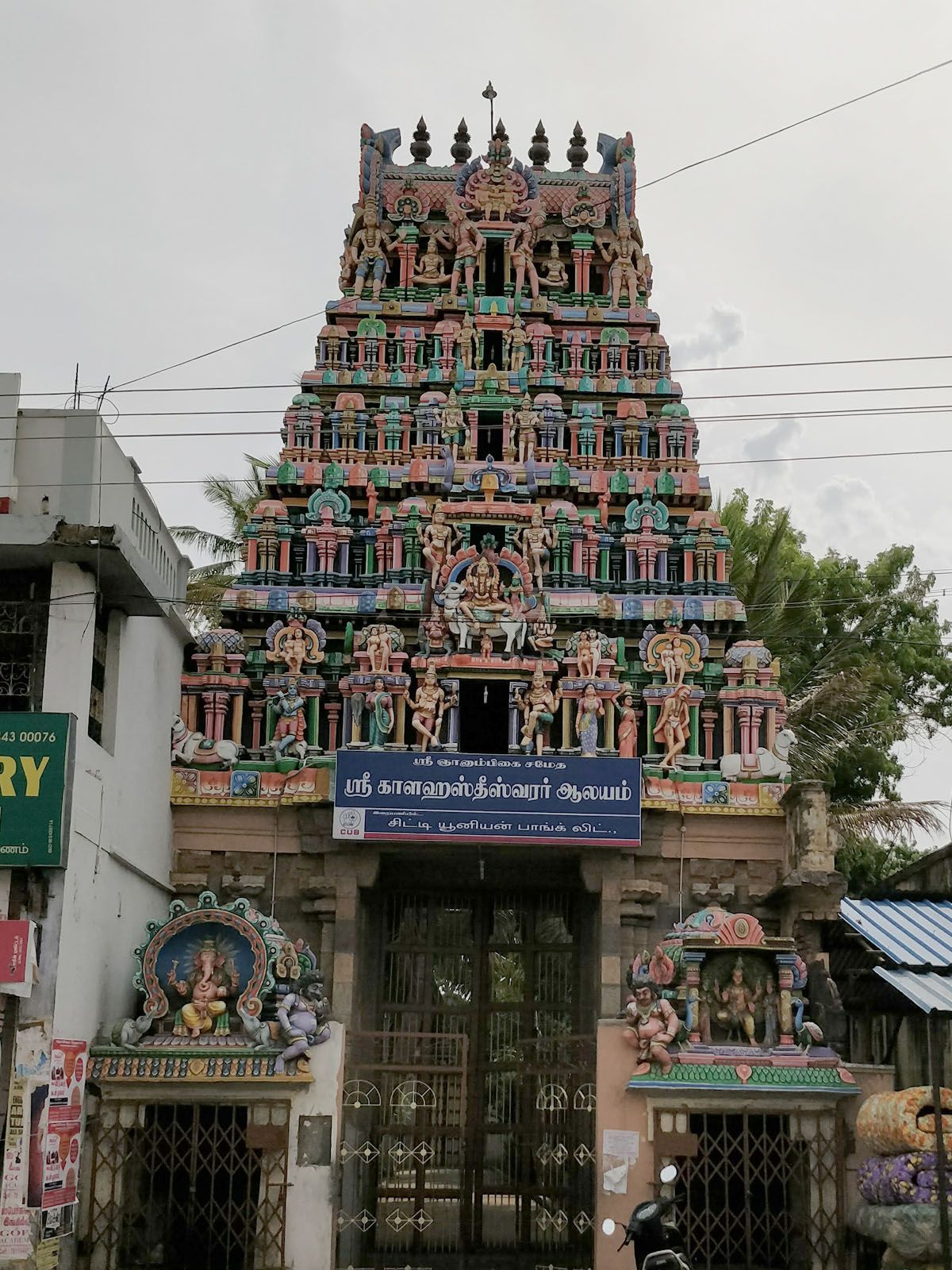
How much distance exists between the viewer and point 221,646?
19.5 m

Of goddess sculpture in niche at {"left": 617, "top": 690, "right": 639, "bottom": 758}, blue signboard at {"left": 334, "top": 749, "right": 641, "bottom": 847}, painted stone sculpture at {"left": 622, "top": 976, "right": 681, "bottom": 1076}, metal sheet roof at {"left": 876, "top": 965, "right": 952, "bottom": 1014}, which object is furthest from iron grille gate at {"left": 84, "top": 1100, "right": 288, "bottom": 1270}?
metal sheet roof at {"left": 876, "top": 965, "right": 952, "bottom": 1014}

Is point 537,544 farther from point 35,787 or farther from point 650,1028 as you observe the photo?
point 35,787

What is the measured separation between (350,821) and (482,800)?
5.16ft

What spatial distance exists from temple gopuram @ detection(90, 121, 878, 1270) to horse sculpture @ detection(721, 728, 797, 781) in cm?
3

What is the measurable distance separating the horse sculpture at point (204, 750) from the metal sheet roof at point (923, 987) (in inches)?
322

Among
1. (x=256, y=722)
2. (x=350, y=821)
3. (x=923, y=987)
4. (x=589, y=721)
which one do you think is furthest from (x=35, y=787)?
Answer: (x=923, y=987)

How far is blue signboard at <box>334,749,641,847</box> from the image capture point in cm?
1794

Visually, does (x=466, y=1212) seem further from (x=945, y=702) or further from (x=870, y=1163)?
(x=945, y=702)

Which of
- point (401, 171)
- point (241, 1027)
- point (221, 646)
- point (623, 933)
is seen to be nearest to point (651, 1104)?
point (623, 933)

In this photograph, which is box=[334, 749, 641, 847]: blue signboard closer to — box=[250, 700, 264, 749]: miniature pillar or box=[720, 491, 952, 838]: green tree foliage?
box=[250, 700, 264, 749]: miniature pillar

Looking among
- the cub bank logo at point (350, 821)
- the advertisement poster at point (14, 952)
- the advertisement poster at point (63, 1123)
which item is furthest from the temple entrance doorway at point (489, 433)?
the advertisement poster at point (63, 1123)

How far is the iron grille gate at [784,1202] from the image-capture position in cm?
1611

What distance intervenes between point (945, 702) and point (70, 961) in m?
20.6

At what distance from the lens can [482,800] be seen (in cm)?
1798
